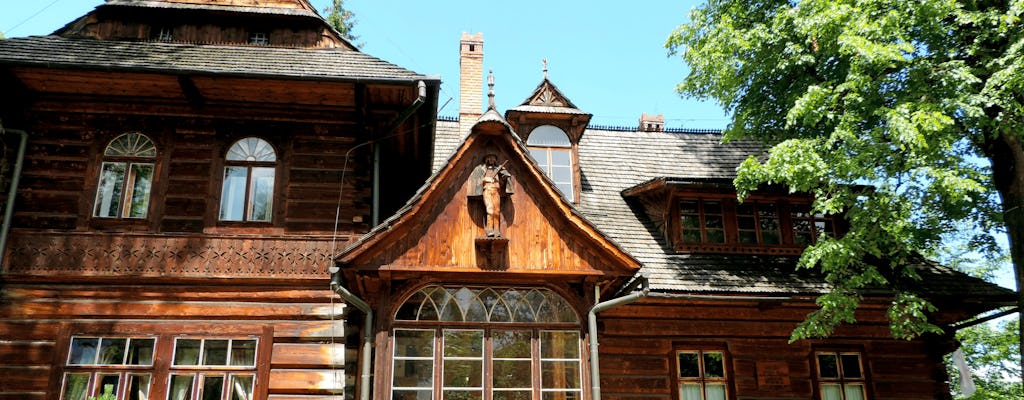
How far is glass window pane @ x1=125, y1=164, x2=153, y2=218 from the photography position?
35.8 ft

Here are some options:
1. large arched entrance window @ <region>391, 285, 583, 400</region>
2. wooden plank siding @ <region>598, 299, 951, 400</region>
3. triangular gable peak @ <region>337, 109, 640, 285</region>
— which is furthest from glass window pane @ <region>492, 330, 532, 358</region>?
wooden plank siding @ <region>598, 299, 951, 400</region>

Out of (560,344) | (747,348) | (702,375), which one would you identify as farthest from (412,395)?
(747,348)

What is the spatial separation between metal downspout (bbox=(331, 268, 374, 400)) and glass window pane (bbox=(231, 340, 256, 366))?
1766 mm

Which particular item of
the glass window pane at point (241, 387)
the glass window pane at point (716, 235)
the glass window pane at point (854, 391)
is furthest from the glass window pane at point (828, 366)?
the glass window pane at point (241, 387)

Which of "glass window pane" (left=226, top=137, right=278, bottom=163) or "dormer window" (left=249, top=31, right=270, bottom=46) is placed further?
"dormer window" (left=249, top=31, right=270, bottom=46)

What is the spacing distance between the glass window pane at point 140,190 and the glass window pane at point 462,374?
5.45 m

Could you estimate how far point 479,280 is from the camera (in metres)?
9.82

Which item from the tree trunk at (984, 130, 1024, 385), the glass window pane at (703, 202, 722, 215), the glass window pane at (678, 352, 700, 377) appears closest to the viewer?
the tree trunk at (984, 130, 1024, 385)

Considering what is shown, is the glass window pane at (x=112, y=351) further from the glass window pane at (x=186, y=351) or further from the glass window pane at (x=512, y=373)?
the glass window pane at (x=512, y=373)

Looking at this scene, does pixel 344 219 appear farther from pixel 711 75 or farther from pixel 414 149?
→ pixel 711 75

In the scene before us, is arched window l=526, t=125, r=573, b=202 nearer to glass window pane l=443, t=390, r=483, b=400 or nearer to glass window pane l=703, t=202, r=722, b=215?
glass window pane l=703, t=202, r=722, b=215

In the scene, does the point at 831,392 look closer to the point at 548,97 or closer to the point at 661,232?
the point at 661,232

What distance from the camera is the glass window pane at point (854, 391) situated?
12.2m

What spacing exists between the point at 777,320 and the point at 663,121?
8086mm
